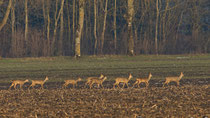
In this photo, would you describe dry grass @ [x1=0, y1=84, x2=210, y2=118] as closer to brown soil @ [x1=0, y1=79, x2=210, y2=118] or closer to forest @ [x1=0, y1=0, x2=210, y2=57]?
brown soil @ [x1=0, y1=79, x2=210, y2=118]

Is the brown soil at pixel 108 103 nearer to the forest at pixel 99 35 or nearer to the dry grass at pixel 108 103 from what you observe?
the dry grass at pixel 108 103

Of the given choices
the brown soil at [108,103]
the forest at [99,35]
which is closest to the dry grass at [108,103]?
the brown soil at [108,103]

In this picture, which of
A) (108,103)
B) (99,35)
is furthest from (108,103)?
(99,35)

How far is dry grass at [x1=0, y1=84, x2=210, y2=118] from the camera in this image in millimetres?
12148

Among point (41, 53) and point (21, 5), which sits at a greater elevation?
point (21, 5)

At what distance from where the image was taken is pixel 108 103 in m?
14.0

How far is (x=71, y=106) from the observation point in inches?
534

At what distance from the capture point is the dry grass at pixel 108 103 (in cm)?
1215

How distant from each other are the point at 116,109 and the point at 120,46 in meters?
41.6

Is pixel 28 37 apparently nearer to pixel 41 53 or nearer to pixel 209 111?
pixel 41 53

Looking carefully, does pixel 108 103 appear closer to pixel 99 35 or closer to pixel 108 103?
pixel 108 103

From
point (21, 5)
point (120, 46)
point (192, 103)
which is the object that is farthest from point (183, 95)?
point (21, 5)

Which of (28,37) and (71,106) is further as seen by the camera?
(28,37)

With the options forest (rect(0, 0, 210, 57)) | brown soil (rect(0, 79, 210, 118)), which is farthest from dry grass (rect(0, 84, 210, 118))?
forest (rect(0, 0, 210, 57))
